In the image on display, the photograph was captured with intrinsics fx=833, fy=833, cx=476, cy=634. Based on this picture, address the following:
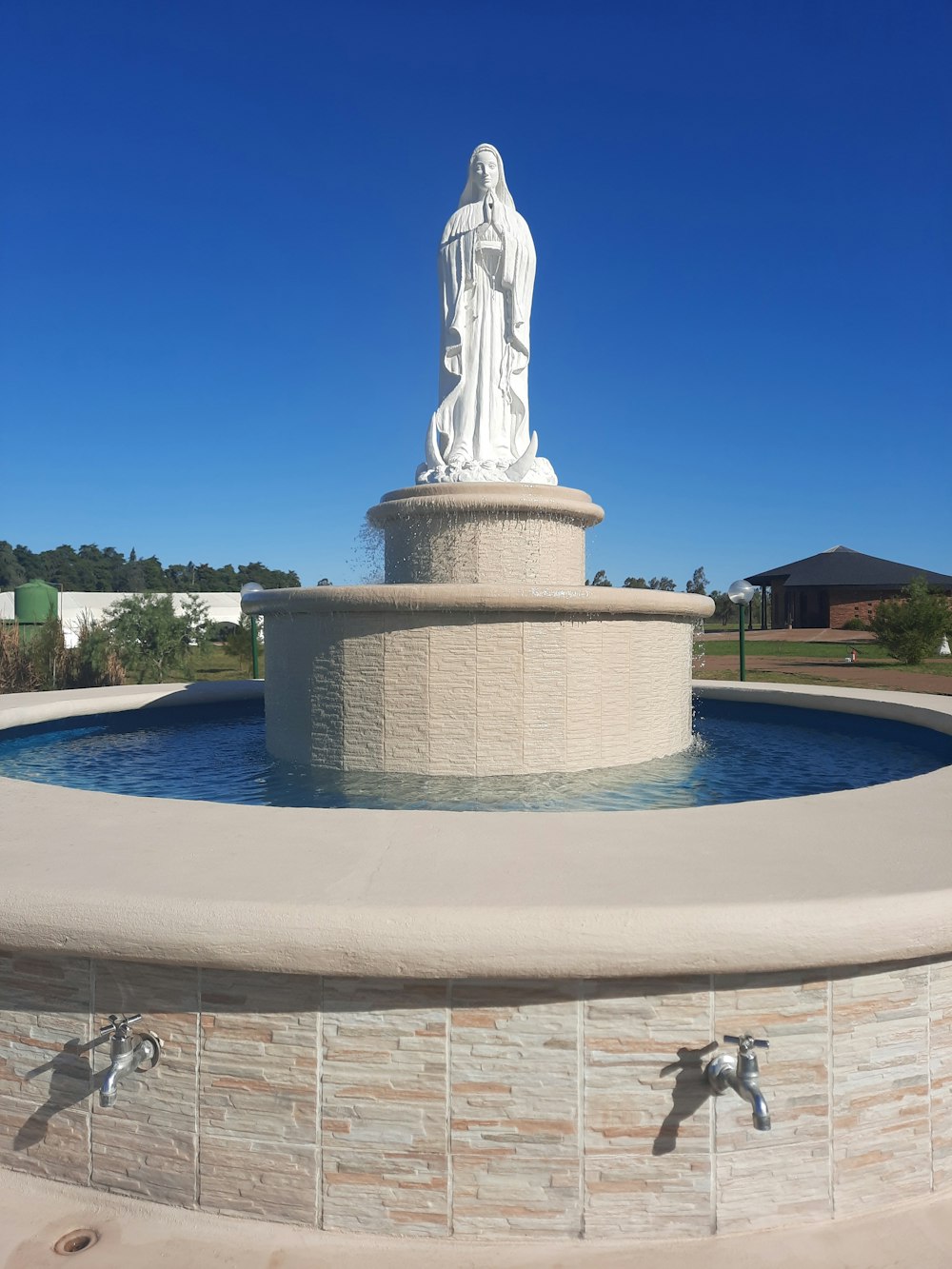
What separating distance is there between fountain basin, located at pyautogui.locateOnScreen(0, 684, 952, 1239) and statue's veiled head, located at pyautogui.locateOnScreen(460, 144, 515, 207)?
38.3 ft

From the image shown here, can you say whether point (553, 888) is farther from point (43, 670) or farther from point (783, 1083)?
point (43, 670)

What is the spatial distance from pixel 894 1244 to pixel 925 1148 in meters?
0.39

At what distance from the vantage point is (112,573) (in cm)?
8450

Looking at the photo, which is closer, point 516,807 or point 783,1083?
point 783,1083

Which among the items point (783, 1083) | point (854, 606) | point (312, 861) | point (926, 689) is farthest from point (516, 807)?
point (854, 606)

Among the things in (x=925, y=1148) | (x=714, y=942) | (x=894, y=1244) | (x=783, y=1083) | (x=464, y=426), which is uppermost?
(x=464, y=426)

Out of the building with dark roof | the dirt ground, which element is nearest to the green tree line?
the building with dark roof

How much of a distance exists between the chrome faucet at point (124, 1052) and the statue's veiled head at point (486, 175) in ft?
39.8

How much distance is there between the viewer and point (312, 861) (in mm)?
3803

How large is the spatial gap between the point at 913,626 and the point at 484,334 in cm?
2169

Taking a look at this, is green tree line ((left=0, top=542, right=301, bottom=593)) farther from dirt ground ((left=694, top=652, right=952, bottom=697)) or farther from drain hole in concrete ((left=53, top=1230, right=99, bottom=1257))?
drain hole in concrete ((left=53, top=1230, right=99, bottom=1257))

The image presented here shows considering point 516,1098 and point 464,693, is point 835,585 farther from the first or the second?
point 516,1098

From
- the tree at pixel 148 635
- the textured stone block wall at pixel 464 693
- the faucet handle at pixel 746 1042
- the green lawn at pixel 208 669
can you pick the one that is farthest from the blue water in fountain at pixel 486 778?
the tree at pixel 148 635

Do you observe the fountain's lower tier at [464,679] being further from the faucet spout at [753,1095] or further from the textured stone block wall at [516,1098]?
the faucet spout at [753,1095]
